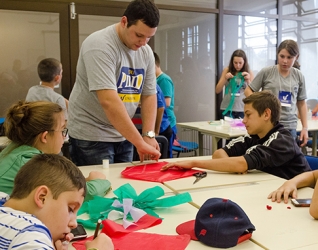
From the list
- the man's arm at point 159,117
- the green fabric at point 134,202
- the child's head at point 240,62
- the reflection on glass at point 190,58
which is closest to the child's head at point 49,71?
the man's arm at point 159,117

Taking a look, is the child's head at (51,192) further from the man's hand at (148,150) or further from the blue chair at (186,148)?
the blue chair at (186,148)

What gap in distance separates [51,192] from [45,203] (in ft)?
0.10

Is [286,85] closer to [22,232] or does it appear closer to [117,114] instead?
[117,114]

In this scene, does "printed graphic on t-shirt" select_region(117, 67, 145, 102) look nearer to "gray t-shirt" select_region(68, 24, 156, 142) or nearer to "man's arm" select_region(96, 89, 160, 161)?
"gray t-shirt" select_region(68, 24, 156, 142)

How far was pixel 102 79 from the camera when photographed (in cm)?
200

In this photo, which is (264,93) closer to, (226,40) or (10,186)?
(10,186)

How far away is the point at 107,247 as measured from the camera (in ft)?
3.48

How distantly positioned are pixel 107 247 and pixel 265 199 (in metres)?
0.82

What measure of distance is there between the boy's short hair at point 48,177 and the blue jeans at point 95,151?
113 cm

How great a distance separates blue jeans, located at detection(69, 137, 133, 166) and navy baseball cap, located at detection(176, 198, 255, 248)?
1007mm

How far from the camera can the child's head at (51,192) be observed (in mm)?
923

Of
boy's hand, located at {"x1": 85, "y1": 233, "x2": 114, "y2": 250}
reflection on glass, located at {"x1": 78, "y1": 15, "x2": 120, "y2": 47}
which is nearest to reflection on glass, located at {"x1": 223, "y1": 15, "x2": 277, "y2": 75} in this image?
reflection on glass, located at {"x1": 78, "y1": 15, "x2": 120, "y2": 47}

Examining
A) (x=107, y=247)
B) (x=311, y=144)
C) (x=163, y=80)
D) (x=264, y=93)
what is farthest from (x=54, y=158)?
(x=311, y=144)

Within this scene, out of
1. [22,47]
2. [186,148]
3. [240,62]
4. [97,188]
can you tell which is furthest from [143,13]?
[240,62]
